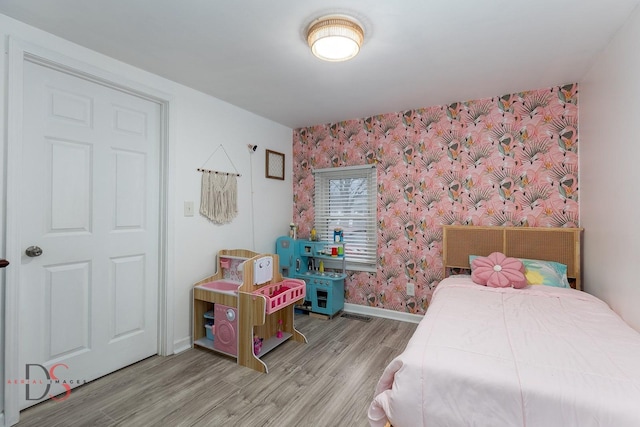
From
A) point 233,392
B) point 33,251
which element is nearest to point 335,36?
point 33,251

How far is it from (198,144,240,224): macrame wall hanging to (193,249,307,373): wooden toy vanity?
373mm

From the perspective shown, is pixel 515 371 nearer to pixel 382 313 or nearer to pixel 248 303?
pixel 248 303

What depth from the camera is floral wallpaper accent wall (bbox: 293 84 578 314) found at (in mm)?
2729

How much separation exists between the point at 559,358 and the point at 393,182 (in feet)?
7.77

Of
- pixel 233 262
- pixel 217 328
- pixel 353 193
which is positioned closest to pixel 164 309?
pixel 217 328

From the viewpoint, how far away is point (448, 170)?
10.3ft

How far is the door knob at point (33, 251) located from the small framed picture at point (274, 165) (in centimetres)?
217

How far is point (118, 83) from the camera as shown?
219 centimetres

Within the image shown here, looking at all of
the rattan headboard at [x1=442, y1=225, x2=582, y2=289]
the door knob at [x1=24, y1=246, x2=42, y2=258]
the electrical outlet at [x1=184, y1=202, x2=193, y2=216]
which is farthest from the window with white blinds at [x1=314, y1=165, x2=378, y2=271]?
the door knob at [x1=24, y1=246, x2=42, y2=258]

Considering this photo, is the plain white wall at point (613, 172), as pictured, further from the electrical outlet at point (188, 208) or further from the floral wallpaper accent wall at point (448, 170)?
→ the electrical outlet at point (188, 208)

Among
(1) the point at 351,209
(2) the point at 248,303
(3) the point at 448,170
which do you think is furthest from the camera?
(1) the point at 351,209

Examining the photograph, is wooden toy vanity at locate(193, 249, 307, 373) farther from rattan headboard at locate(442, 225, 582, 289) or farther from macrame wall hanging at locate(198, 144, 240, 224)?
rattan headboard at locate(442, 225, 582, 289)

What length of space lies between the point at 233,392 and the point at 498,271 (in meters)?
2.23

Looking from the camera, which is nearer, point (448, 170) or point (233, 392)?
point (233, 392)
